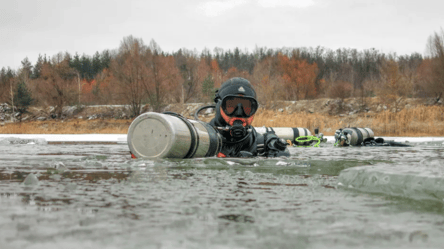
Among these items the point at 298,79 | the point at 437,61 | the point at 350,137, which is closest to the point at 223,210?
the point at 350,137

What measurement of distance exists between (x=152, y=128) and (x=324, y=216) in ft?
13.5

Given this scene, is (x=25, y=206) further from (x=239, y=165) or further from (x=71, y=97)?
(x=71, y=97)

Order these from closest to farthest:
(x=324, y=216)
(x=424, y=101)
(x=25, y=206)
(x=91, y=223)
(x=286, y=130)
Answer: (x=91, y=223), (x=324, y=216), (x=25, y=206), (x=286, y=130), (x=424, y=101)

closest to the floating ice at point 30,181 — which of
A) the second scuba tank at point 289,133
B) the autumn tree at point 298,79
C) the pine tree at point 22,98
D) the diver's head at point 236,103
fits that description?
the diver's head at point 236,103

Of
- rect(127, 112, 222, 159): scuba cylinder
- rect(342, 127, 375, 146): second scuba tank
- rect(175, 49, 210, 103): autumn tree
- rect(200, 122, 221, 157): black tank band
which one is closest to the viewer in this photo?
rect(127, 112, 222, 159): scuba cylinder

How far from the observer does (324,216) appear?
8.92 feet

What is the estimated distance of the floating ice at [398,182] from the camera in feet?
11.3

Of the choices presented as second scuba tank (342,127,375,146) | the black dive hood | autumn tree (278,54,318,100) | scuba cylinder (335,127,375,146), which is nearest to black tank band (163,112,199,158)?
the black dive hood

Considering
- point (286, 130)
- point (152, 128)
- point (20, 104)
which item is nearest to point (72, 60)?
point (20, 104)

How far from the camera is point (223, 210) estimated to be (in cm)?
290

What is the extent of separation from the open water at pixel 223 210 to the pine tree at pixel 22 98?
58867 millimetres

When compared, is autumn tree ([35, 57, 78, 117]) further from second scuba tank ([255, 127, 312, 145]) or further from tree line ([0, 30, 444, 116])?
second scuba tank ([255, 127, 312, 145])

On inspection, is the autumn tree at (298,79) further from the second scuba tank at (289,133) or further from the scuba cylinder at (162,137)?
the scuba cylinder at (162,137)

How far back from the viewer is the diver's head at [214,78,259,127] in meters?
7.73
